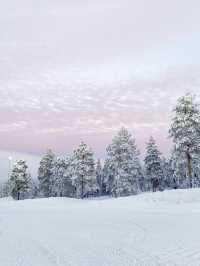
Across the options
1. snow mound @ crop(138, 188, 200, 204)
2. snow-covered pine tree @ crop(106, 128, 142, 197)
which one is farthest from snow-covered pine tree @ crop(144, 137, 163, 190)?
snow mound @ crop(138, 188, 200, 204)

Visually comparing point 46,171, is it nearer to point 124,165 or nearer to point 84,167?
point 84,167

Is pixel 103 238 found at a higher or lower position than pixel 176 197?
lower

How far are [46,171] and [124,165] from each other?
915 inches

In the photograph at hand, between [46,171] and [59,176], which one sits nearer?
[46,171]

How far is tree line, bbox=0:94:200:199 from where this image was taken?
4775 centimetres

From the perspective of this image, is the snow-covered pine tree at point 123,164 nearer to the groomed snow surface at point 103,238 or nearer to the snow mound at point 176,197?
the snow mound at point 176,197

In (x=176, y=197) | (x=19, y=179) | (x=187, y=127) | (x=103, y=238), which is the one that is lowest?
(x=103, y=238)

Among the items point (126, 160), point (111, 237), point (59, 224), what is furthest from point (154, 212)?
point (126, 160)

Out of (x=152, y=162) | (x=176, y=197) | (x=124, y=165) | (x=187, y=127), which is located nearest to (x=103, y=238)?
(x=176, y=197)

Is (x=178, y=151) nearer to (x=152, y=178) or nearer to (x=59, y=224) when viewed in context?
(x=152, y=178)

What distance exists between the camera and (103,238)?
57.0 ft

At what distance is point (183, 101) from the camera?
4803cm

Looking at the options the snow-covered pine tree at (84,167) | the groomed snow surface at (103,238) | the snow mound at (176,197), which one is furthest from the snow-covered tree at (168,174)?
the groomed snow surface at (103,238)

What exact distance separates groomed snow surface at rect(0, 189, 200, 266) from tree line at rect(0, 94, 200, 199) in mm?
19720
